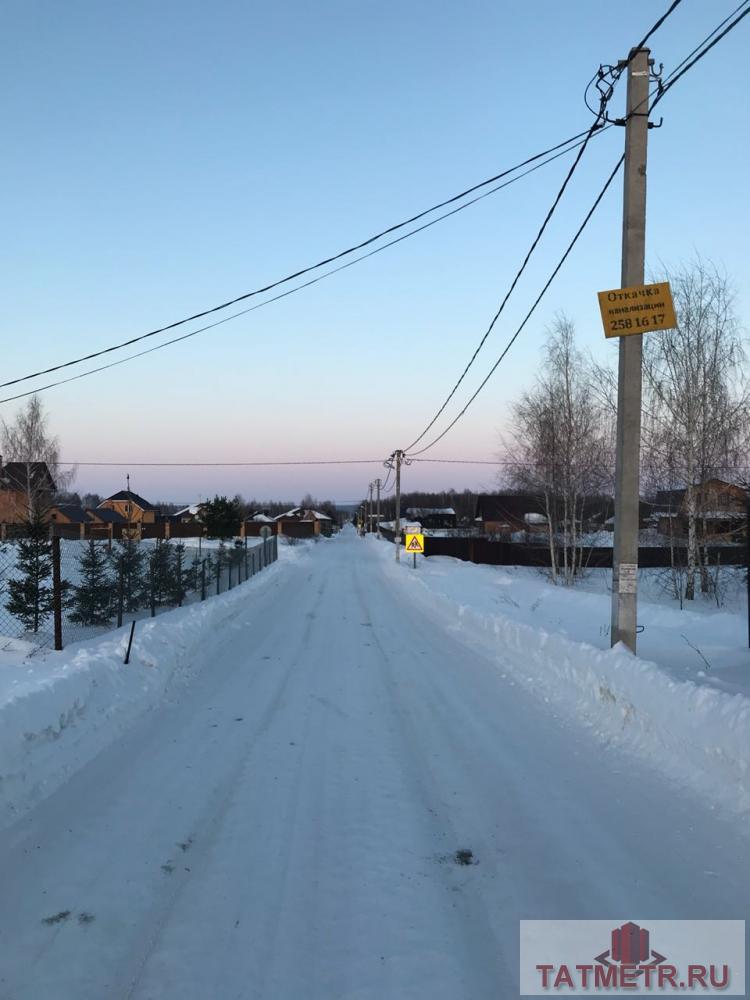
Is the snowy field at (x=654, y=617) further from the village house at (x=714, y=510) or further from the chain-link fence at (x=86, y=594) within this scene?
the chain-link fence at (x=86, y=594)

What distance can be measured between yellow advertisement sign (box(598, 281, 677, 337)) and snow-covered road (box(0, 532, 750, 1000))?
4.67m

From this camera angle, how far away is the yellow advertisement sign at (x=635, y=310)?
23.4ft

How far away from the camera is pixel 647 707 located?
5918mm

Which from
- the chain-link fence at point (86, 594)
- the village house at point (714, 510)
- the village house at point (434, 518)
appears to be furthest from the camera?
the village house at point (434, 518)

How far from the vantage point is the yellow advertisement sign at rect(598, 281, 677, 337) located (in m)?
7.13

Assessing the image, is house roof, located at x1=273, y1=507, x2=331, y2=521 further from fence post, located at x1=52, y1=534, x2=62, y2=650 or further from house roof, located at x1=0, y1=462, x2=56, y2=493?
fence post, located at x1=52, y1=534, x2=62, y2=650

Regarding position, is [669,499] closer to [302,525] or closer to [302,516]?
[302,525]

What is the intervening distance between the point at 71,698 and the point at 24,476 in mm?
42864

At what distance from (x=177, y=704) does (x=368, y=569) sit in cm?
2516

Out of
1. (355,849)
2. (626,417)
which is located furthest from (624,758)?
(626,417)

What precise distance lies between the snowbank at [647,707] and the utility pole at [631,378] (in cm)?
70

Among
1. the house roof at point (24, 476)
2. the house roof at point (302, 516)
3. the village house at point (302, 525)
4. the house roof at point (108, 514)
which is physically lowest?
the village house at point (302, 525)

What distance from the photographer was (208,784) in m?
4.98

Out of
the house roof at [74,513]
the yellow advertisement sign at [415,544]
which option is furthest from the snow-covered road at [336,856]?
the house roof at [74,513]
